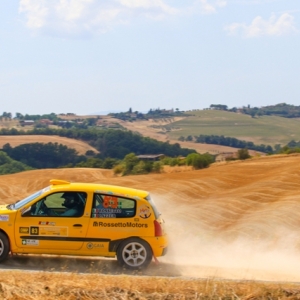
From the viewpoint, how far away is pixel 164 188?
1061 inches

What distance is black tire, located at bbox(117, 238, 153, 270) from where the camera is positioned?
10.9 meters

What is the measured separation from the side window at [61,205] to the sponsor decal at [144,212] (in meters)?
0.97

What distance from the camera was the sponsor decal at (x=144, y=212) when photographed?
10992 mm

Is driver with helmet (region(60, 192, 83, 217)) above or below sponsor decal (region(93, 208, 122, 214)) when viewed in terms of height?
above

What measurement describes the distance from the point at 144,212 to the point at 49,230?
162 centimetres

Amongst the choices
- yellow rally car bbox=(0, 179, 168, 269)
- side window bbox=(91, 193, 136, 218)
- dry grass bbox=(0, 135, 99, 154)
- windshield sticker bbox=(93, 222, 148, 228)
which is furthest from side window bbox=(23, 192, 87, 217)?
dry grass bbox=(0, 135, 99, 154)

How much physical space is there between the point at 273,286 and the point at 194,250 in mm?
5515

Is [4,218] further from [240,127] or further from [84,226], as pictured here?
[240,127]

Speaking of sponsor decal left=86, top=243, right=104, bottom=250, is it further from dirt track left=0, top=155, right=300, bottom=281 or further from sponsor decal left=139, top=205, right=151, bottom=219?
dirt track left=0, top=155, right=300, bottom=281

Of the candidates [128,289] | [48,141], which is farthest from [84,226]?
[48,141]

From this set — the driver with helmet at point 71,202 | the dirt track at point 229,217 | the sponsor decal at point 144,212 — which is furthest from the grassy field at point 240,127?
the driver with helmet at point 71,202

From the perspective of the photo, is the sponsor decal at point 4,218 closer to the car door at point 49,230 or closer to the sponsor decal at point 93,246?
the car door at point 49,230

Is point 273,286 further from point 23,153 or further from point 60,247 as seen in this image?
point 23,153

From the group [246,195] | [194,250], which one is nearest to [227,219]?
[246,195]
